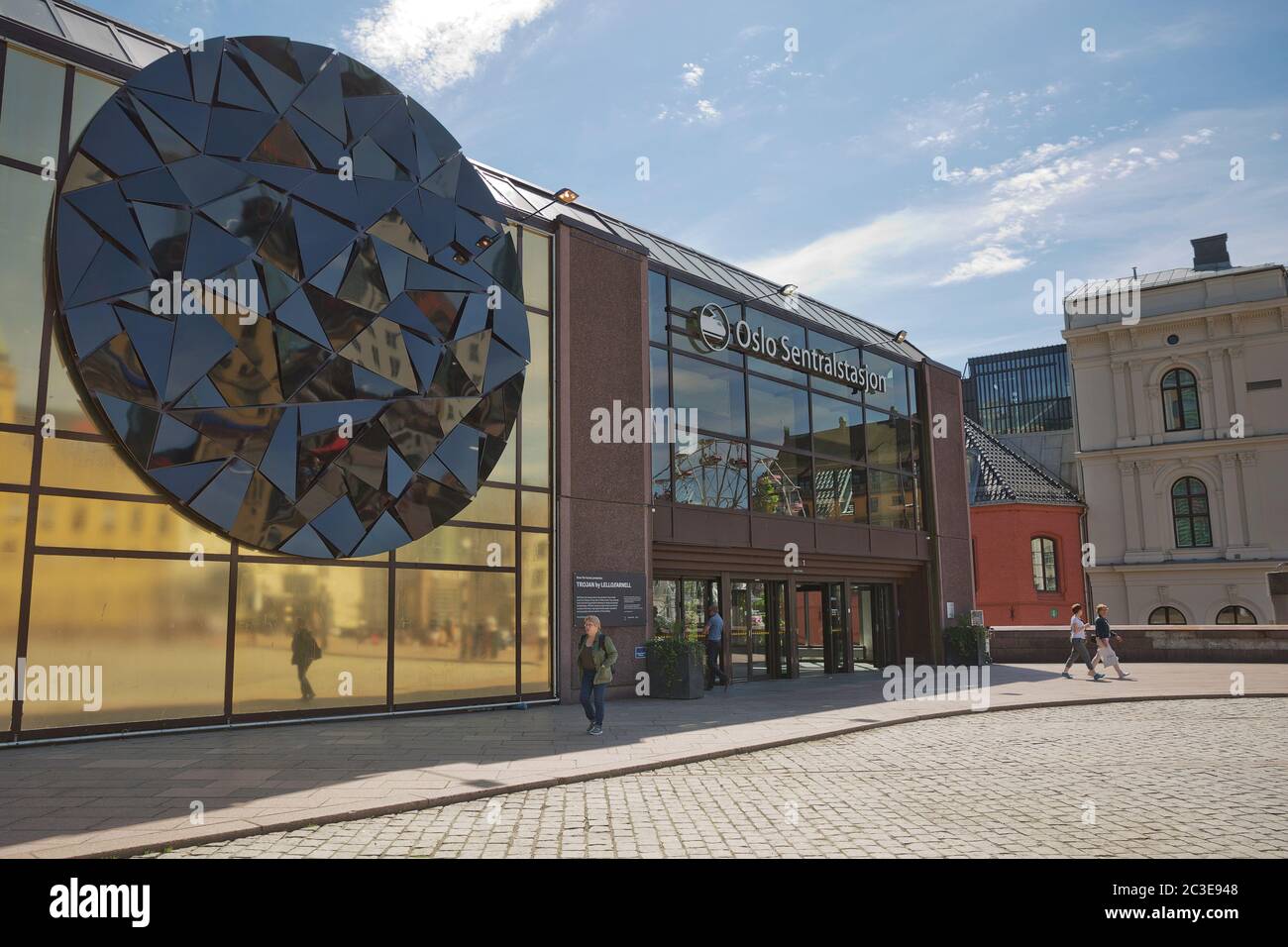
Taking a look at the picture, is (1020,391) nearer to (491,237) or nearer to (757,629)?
(757,629)

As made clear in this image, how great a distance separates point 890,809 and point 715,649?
12.0 metres

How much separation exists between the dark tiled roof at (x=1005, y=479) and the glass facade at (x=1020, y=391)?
1983 inches

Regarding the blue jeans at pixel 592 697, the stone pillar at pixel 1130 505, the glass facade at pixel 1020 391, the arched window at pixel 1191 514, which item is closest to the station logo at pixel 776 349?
the blue jeans at pixel 592 697

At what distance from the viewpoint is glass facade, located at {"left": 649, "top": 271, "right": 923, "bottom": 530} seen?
1980 cm

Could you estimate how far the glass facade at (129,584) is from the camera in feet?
36.3

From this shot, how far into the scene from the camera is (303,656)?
1323cm

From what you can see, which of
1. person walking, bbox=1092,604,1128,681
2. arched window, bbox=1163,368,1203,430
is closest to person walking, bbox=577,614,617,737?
person walking, bbox=1092,604,1128,681

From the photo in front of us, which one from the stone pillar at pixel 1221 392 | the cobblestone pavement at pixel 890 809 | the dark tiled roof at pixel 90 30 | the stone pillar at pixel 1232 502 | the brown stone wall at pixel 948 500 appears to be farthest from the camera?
the stone pillar at pixel 1221 392

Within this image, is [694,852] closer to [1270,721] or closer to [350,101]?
[1270,721]

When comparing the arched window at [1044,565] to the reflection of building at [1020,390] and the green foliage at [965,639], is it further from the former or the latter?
the reflection of building at [1020,390]

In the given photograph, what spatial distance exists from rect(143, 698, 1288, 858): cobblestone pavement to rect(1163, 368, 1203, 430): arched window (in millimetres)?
36525

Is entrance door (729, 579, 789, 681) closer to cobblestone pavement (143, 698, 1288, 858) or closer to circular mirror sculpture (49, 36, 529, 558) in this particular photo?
circular mirror sculpture (49, 36, 529, 558)
